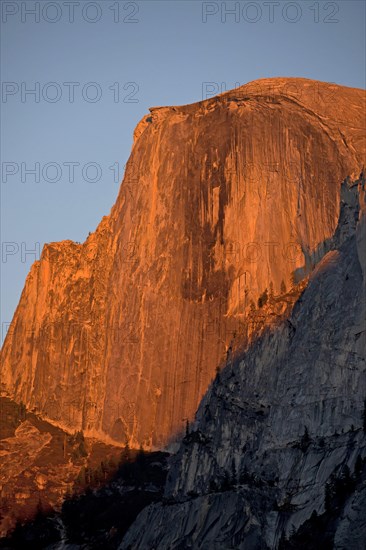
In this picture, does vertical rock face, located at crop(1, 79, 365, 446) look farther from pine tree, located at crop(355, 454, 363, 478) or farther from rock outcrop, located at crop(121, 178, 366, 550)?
pine tree, located at crop(355, 454, 363, 478)

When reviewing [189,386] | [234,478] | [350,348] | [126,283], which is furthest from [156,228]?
[350,348]

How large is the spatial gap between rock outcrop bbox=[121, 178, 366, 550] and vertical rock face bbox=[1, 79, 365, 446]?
12845mm

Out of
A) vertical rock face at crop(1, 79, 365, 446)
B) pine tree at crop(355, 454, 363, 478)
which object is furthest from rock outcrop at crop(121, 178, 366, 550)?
vertical rock face at crop(1, 79, 365, 446)

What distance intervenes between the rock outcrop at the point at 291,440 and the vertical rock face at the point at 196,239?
12845mm

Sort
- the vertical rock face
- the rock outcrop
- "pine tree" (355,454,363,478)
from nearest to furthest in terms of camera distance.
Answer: "pine tree" (355,454,363,478), the rock outcrop, the vertical rock face

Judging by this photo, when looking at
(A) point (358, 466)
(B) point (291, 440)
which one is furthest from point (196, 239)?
(A) point (358, 466)

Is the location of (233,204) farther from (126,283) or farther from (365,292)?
(365,292)

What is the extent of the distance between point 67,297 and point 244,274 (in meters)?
26.2

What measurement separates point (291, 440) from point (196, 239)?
4232cm

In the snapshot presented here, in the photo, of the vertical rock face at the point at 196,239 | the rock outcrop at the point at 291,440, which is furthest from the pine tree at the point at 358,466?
the vertical rock face at the point at 196,239

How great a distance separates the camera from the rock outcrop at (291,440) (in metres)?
108

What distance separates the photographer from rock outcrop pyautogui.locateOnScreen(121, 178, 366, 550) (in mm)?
108250

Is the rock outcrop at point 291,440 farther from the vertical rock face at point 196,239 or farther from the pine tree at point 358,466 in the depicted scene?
the vertical rock face at point 196,239

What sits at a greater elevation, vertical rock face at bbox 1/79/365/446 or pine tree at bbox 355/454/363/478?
vertical rock face at bbox 1/79/365/446
